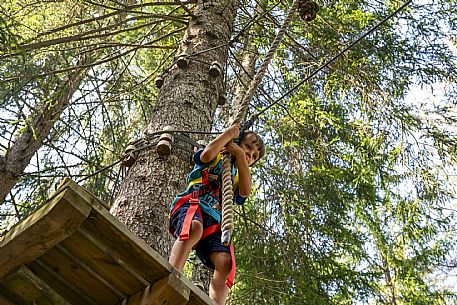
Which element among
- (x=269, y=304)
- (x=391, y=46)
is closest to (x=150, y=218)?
(x=269, y=304)

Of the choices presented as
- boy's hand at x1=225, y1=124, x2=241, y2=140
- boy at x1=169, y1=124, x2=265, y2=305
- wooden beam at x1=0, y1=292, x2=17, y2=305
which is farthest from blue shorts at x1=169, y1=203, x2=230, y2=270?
wooden beam at x1=0, y1=292, x2=17, y2=305

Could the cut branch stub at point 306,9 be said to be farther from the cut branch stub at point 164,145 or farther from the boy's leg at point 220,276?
the boy's leg at point 220,276

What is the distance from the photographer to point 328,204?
20.1 ft

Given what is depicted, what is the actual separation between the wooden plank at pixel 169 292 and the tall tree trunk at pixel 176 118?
85 centimetres

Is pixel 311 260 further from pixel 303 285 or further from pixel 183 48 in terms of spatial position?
pixel 183 48

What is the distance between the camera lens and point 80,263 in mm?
1823

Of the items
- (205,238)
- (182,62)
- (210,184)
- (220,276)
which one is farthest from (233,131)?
(182,62)

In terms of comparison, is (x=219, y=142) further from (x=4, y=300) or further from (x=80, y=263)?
(x=4, y=300)

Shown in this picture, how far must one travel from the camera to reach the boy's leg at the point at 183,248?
2.37 m

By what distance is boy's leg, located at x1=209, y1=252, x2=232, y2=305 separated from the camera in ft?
8.12

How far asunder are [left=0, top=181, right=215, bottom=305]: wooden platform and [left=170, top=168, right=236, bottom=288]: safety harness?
59cm

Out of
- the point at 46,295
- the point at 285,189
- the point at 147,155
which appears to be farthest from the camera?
the point at 285,189

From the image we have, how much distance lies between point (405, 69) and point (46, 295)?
5.40 meters

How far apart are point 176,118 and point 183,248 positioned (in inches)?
44.6
